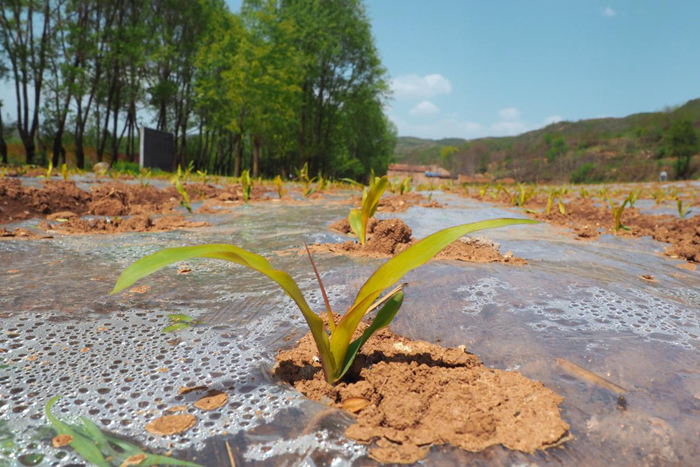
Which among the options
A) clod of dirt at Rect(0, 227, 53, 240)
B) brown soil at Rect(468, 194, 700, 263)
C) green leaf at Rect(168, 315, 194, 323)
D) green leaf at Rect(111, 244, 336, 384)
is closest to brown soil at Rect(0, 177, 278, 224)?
clod of dirt at Rect(0, 227, 53, 240)

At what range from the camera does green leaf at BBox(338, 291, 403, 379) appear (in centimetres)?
73

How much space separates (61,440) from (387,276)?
21.8 inches

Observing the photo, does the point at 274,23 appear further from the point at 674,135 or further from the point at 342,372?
the point at 674,135

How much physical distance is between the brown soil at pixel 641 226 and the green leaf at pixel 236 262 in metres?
2.13

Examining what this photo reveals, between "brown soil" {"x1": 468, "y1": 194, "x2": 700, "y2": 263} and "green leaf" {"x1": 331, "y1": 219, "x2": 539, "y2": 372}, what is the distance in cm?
195

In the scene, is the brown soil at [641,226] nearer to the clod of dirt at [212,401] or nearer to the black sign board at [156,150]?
the clod of dirt at [212,401]

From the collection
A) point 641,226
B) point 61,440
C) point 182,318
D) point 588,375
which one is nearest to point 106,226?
point 182,318

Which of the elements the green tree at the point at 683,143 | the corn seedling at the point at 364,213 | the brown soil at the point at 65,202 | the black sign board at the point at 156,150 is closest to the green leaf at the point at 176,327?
the corn seedling at the point at 364,213

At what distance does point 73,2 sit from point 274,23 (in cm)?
757

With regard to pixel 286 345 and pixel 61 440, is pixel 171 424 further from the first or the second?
pixel 286 345

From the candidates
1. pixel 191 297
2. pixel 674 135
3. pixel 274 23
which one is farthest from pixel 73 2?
pixel 674 135

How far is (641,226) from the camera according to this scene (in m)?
3.21

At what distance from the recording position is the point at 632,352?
2.72 feet

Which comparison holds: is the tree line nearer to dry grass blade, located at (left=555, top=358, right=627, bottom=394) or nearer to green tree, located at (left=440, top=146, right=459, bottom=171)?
dry grass blade, located at (left=555, top=358, right=627, bottom=394)
